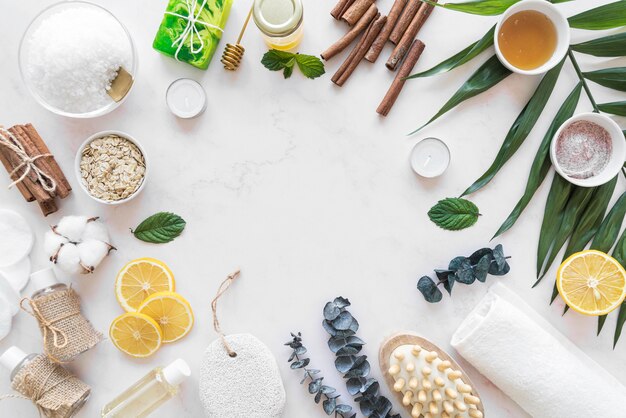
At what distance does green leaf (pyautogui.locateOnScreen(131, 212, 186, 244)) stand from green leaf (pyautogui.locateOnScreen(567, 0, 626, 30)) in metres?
1.12

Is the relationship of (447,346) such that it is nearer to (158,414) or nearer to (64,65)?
(158,414)

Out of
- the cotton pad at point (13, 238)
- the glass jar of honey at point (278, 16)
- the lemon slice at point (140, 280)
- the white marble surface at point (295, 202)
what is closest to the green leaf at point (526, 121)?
the white marble surface at point (295, 202)

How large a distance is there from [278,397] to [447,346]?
45 centimetres

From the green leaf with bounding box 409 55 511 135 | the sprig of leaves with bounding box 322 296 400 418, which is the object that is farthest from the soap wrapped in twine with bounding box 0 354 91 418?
the green leaf with bounding box 409 55 511 135

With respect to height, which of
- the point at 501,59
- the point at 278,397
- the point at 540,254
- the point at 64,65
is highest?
the point at 501,59

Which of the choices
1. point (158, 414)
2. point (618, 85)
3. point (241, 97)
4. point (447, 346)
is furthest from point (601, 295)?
point (158, 414)

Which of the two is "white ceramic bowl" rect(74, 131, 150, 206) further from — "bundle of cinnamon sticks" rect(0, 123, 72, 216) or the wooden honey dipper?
the wooden honey dipper

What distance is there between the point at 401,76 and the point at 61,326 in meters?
1.04

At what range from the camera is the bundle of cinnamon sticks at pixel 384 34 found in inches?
50.6

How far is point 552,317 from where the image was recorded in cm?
134

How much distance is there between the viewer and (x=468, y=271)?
4.18 feet

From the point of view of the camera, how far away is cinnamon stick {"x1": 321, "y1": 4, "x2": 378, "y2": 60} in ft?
4.23

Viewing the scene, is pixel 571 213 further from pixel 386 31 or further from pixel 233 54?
pixel 233 54

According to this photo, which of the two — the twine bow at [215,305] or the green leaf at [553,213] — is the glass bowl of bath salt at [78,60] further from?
the green leaf at [553,213]
